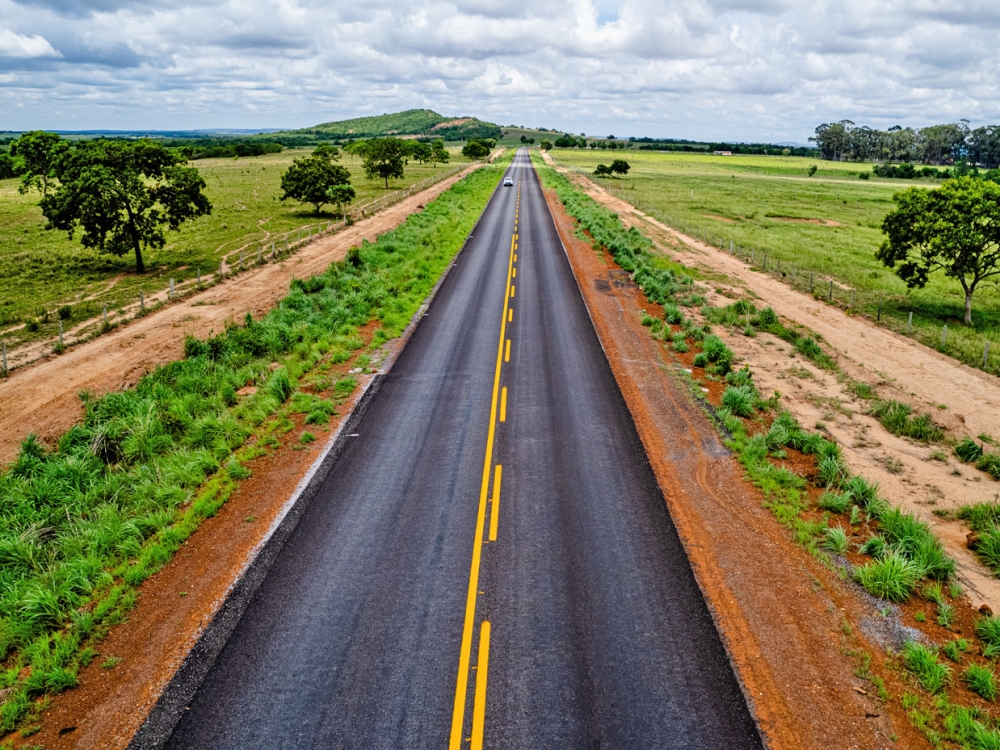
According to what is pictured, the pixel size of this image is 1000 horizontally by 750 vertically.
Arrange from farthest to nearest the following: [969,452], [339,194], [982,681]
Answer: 1. [339,194]
2. [969,452]
3. [982,681]

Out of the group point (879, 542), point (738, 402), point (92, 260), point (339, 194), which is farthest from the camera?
point (339, 194)

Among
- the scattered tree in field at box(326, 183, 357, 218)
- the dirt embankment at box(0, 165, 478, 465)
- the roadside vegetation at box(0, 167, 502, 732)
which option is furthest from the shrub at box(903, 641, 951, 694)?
the scattered tree in field at box(326, 183, 357, 218)

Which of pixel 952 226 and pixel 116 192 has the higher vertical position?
pixel 116 192

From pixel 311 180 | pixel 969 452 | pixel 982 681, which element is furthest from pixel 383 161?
pixel 982 681

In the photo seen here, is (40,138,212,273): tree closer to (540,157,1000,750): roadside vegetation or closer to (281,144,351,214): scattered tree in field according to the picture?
(281,144,351,214): scattered tree in field

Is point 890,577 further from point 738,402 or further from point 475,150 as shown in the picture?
point 475,150

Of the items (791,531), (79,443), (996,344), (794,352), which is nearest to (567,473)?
(791,531)

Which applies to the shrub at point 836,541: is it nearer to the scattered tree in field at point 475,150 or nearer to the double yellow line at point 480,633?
the double yellow line at point 480,633
